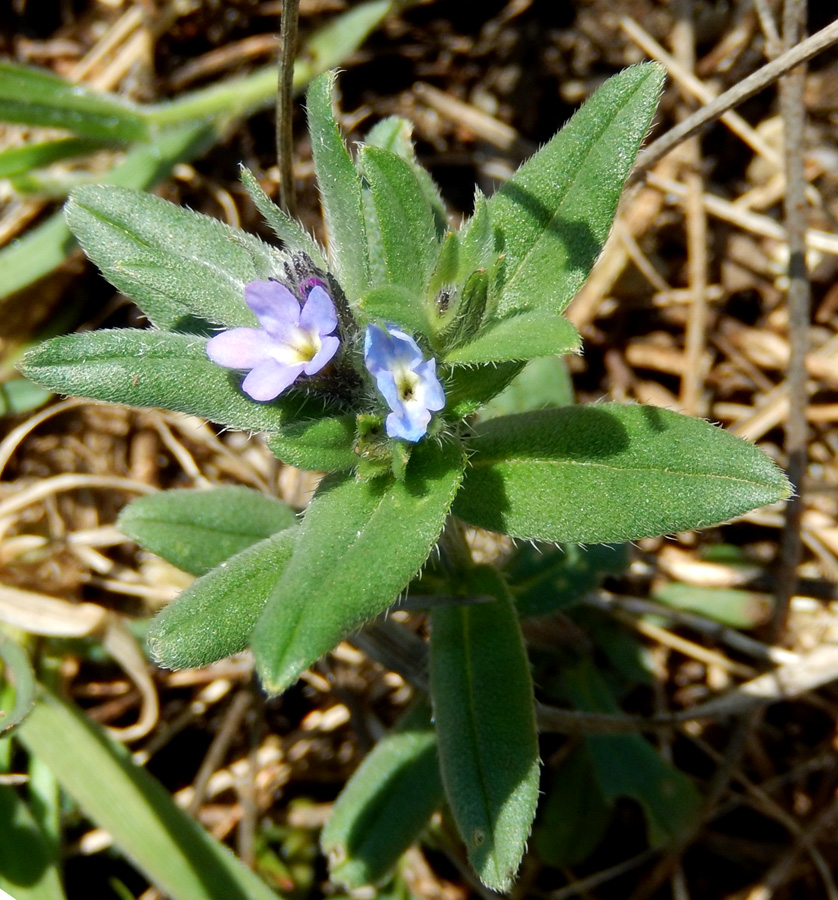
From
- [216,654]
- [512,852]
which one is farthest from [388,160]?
[512,852]

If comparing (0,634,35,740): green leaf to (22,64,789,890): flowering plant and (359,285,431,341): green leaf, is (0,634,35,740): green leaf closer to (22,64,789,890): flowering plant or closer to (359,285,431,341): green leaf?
(22,64,789,890): flowering plant

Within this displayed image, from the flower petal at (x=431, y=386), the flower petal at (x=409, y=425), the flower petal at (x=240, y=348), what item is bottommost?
the flower petal at (x=409, y=425)

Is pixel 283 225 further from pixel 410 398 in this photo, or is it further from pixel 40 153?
pixel 40 153

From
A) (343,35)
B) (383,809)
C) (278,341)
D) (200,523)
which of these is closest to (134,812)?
(383,809)

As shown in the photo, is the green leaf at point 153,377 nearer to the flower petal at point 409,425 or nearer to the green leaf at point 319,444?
the green leaf at point 319,444

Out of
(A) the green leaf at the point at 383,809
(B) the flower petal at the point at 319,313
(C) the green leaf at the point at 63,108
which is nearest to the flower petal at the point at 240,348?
(B) the flower petal at the point at 319,313

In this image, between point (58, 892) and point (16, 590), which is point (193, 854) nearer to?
point (58, 892)
